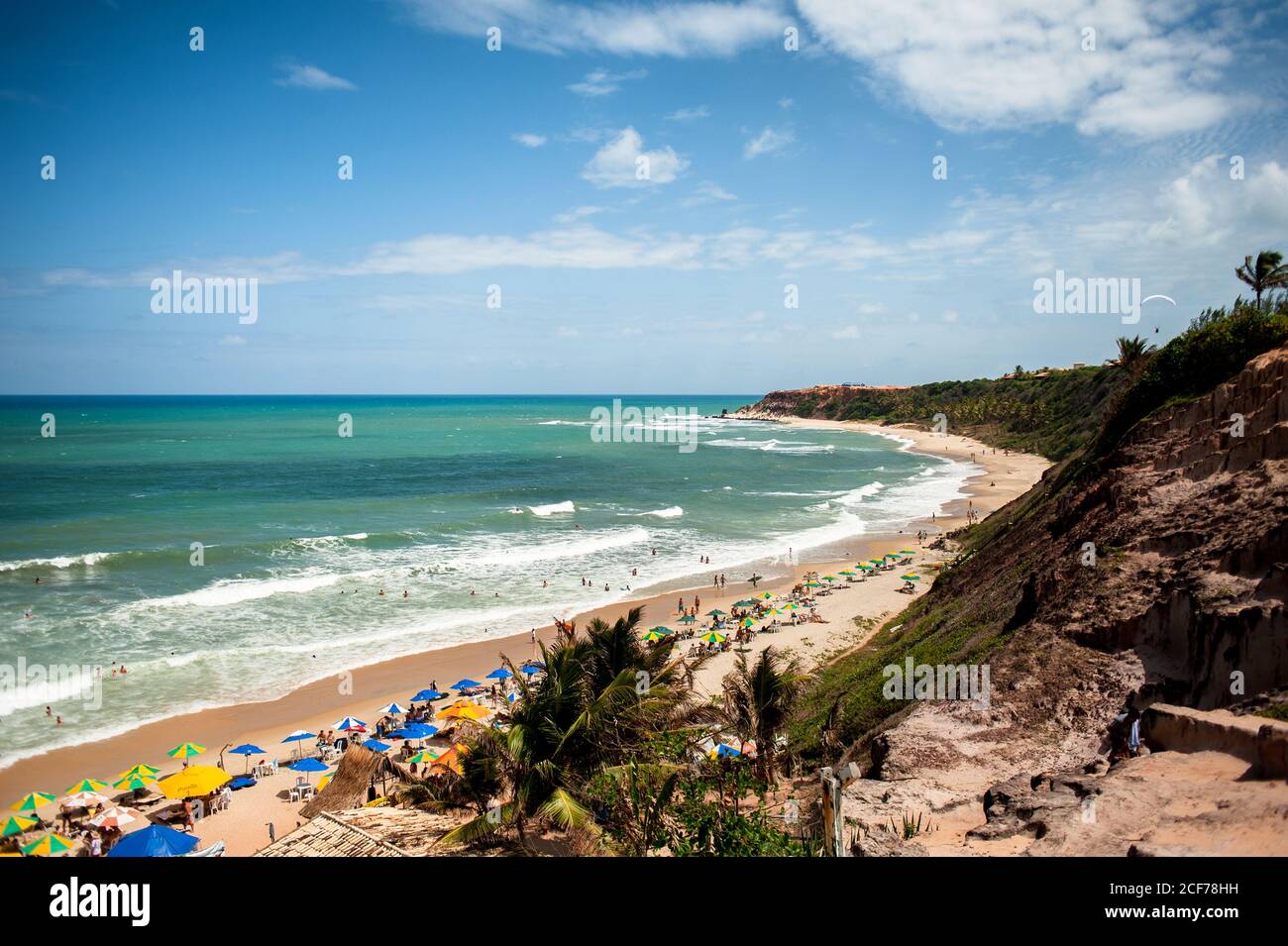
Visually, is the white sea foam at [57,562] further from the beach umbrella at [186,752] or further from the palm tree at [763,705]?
the palm tree at [763,705]

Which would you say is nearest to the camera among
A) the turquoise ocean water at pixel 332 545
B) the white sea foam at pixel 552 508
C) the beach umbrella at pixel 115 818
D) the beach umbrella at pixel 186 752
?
the beach umbrella at pixel 115 818

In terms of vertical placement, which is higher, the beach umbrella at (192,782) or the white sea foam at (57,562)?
the white sea foam at (57,562)

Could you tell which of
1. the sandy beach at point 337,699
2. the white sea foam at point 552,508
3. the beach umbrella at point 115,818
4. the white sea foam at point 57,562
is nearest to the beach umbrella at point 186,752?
the sandy beach at point 337,699

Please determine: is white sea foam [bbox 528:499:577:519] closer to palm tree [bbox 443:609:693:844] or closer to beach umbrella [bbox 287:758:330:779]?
beach umbrella [bbox 287:758:330:779]

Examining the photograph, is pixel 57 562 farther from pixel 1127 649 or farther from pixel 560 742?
pixel 1127 649
